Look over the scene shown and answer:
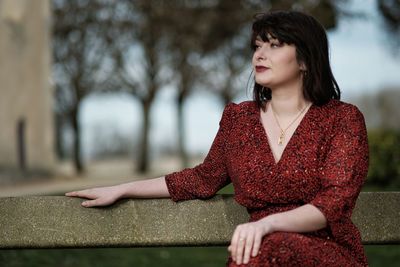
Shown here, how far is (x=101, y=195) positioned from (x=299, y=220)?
111 cm

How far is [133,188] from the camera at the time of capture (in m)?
3.71

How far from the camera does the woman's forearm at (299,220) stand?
2.92m

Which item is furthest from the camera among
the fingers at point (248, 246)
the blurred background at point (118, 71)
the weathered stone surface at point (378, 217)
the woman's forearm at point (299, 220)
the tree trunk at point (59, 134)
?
the tree trunk at point (59, 134)

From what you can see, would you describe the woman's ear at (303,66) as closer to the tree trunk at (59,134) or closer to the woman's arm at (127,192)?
the woman's arm at (127,192)

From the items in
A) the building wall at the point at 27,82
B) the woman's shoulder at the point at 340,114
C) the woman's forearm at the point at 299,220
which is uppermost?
the woman's shoulder at the point at 340,114

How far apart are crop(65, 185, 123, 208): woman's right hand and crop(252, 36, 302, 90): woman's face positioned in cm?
88

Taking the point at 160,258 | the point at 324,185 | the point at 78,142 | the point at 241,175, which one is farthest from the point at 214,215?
the point at 78,142

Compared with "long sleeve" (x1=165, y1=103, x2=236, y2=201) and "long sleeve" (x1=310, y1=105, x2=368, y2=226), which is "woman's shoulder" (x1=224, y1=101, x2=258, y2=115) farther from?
"long sleeve" (x1=310, y1=105, x2=368, y2=226)

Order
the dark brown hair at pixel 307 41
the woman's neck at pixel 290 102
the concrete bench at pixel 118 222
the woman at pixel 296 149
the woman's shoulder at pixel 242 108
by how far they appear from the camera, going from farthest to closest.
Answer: the concrete bench at pixel 118 222 < the woman's shoulder at pixel 242 108 < the woman's neck at pixel 290 102 < the dark brown hair at pixel 307 41 < the woman at pixel 296 149

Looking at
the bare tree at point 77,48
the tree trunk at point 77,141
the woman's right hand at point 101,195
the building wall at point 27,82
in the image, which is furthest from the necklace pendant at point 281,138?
the tree trunk at point 77,141

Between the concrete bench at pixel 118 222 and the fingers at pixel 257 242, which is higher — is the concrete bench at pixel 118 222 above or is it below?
below

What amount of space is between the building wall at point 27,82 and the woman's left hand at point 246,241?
1880 cm

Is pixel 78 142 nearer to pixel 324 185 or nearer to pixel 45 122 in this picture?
pixel 45 122

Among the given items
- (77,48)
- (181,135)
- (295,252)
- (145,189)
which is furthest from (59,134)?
(295,252)
